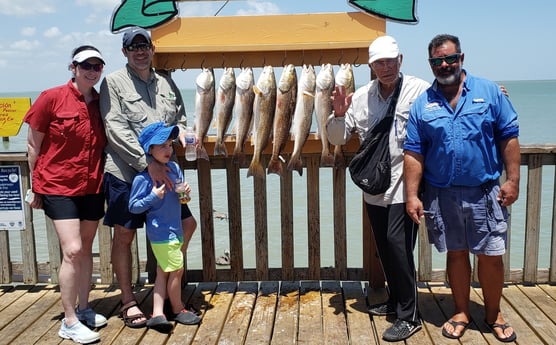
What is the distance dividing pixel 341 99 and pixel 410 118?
0.50 m

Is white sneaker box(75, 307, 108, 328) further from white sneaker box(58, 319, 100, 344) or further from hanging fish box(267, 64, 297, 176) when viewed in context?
hanging fish box(267, 64, 297, 176)

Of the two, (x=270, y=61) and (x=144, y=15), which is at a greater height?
(x=144, y=15)

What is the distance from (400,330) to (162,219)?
69.9 inches

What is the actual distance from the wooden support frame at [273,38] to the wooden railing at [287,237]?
718 mm

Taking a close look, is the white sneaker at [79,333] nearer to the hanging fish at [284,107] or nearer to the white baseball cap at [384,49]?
the hanging fish at [284,107]

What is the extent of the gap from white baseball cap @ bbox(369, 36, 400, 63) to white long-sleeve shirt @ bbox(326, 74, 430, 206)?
0.86ft

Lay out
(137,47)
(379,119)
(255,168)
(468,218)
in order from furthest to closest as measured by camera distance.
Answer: (255,168), (137,47), (379,119), (468,218)

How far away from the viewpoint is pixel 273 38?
3.88 metres

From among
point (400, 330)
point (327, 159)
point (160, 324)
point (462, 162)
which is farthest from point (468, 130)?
point (160, 324)

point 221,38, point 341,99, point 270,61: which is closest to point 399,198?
point 341,99

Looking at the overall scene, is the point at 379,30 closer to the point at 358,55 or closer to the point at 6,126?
the point at 358,55

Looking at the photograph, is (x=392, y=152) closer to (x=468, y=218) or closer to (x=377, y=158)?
(x=377, y=158)

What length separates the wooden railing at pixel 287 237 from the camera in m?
4.14

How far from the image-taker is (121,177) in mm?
3516
